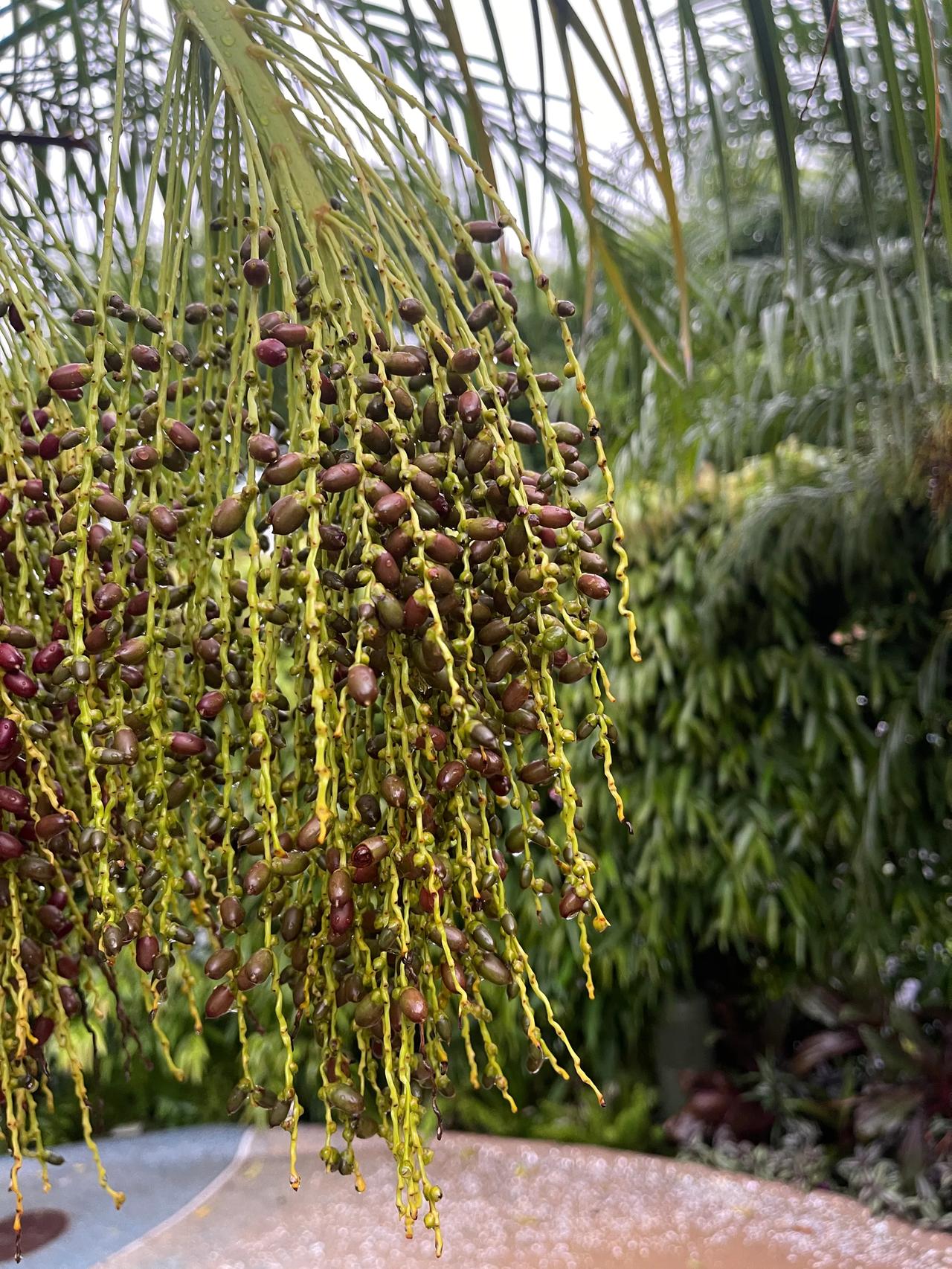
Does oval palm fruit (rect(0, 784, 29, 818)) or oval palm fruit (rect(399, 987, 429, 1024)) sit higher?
oval palm fruit (rect(0, 784, 29, 818))

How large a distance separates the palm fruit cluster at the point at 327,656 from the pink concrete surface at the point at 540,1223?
6.43 feet

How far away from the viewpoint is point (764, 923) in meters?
2.46

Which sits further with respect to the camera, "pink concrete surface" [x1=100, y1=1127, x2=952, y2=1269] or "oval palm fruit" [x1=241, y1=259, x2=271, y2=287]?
"pink concrete surface" [x1=100, y1=1127, x2=952, y2=1269]

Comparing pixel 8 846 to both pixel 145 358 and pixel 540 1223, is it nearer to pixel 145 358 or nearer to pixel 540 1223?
pixel 145 358

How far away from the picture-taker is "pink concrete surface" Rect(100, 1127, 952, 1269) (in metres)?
2.16

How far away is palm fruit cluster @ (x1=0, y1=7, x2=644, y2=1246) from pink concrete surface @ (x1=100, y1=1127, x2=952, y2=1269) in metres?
1.96

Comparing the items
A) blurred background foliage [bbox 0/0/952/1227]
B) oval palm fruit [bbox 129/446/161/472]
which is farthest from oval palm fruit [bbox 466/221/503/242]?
blurred background foliage [bbox 0/0/952/1227]

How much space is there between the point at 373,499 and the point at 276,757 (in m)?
0.15

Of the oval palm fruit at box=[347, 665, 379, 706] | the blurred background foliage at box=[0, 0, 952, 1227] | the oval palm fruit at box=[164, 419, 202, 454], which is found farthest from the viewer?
the blurred background foliage at box=[0, 0, 952, 1227]

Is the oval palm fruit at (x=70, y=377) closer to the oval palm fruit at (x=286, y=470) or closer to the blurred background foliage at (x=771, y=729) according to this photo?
the oval palm fruit at (x=286, y=470)

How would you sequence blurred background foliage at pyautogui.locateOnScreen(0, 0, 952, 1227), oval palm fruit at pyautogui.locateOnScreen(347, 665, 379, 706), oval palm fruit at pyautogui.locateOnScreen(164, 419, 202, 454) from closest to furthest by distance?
1. oval palm fruit at pyautogui.locateOnScreen(347, 665, 379, 706)
2. oval palm fruit at pyautogui.locateOnScreen(164, 419, 202, 454)
3. blurred background foliage at pyautogui.locateOnScreen(0, 0, 952, 1227)

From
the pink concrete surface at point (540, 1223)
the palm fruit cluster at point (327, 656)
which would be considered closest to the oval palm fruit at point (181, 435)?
the palm fruit cluster at point (327, 656)

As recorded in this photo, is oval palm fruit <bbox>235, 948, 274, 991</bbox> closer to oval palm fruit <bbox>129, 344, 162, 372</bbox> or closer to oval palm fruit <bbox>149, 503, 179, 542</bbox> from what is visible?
oval palm fruit <bbox>149, 503, 179, 542</bbox>

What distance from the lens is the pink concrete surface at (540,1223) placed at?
7.09ft
